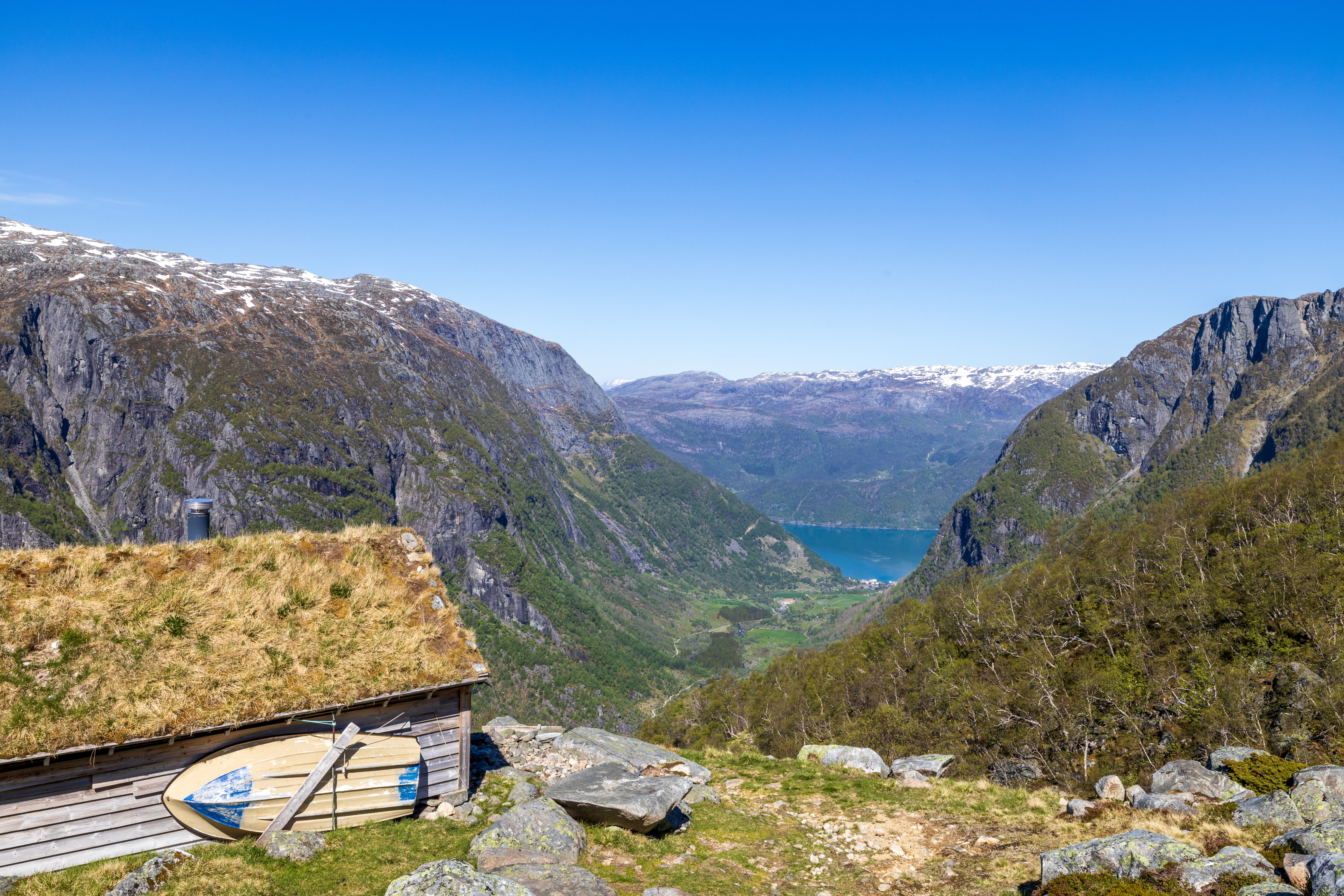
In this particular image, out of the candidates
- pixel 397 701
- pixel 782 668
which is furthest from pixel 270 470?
pixel 397 701

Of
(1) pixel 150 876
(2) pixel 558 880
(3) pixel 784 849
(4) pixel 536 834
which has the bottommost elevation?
(3) pixel 784 849

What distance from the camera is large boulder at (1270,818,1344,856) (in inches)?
514

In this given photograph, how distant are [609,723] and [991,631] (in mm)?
129550

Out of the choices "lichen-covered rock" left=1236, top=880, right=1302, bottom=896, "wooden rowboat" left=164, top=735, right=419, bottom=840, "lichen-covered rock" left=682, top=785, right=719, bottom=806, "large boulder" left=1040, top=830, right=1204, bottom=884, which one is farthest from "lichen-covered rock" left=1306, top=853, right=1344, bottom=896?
"wooden rowboat" left=164, top=735, right=419, bottom=840

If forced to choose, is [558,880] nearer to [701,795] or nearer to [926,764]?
[701,795]

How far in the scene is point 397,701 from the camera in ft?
61.8

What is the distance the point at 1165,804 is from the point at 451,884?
1847 centimetres

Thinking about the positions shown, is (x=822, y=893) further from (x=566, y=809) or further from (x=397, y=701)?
(x=397, y=701)

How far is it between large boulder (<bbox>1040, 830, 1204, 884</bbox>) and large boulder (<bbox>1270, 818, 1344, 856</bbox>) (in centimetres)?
174

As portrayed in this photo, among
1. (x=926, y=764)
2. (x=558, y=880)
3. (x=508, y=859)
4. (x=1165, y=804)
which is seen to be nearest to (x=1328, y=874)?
(x=1165, y=804)

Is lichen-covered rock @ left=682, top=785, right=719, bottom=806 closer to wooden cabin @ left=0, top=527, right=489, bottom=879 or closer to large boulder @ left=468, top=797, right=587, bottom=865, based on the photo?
large boulder @ left=468, top=797, right=587, bottom=865

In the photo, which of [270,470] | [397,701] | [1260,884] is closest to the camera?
[1260,884]

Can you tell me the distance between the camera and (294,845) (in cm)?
1591

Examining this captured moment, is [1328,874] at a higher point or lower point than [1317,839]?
higher
